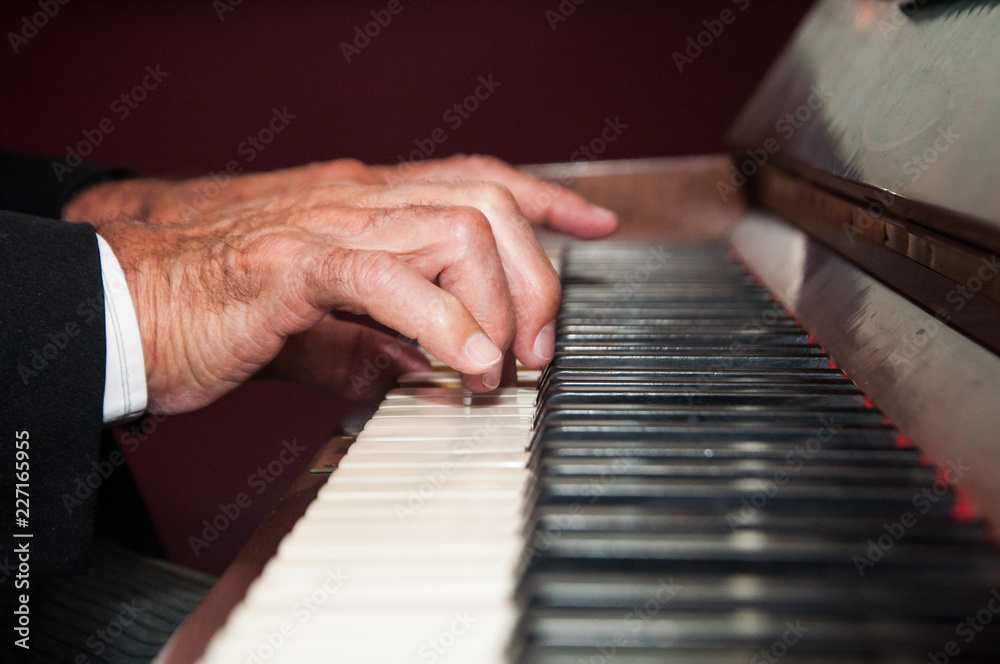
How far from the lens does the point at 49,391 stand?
643 mm

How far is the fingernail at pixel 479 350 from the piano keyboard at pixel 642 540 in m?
0.05

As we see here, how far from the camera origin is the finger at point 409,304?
68 centimetres

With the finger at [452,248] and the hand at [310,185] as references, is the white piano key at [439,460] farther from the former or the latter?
the hand at [310,185]

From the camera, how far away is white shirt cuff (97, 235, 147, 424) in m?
0.73

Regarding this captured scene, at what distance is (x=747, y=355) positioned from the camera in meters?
0.72

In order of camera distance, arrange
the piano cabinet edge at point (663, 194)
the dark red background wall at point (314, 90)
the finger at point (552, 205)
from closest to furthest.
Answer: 1. the finger at point (552, 205)
2. the piano cabinet edge at point (663, 194)
3. the dark red background wall at point (314, 90)

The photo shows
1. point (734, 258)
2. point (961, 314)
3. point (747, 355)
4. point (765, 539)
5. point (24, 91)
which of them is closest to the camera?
point (765, 539)

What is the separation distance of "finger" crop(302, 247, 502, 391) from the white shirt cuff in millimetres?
189

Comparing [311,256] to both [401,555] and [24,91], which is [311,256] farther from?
[24,91]

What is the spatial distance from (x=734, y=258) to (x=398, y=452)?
0.68 m

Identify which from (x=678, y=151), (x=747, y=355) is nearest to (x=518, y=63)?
(x=678, y=151)

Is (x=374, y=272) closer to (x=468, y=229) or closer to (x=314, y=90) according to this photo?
(x=468, y=229)

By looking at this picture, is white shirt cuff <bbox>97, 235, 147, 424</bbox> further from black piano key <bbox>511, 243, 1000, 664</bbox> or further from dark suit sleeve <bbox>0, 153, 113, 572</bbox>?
black piano key <bbox>511, 243, 1000, 664</bbox>

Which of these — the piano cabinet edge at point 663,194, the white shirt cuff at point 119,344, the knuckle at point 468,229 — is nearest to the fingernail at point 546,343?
the knuckle at point 468,229
